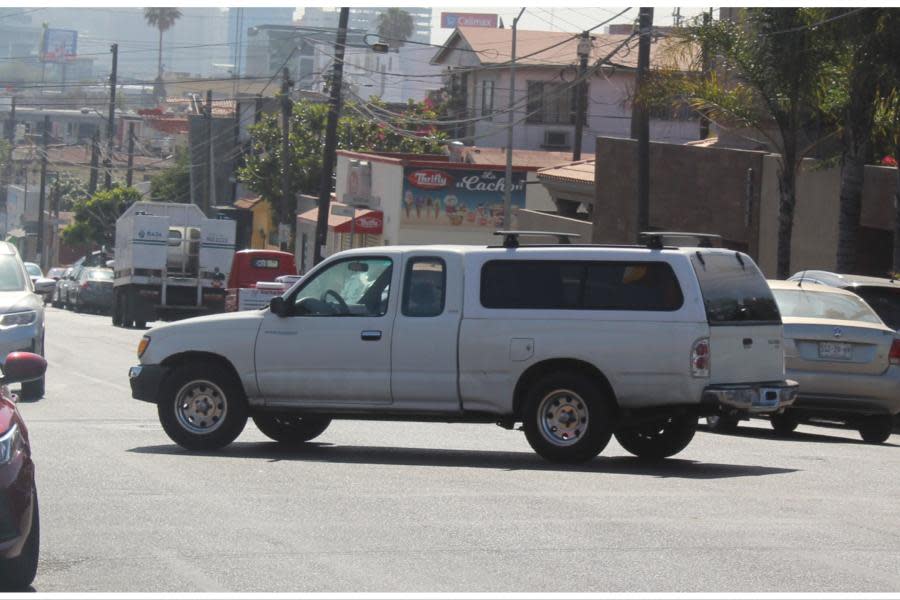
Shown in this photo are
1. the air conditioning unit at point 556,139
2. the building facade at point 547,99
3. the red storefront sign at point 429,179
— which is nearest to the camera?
the red storefront sign at point 429,179

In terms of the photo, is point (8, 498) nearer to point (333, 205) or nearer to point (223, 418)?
point (223, 418)

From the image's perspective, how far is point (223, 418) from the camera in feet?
42.3

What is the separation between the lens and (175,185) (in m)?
82.2

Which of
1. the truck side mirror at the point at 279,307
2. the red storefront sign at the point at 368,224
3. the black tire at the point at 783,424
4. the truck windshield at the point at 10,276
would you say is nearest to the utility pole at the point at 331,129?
the red storefront sign at the point at 368,224

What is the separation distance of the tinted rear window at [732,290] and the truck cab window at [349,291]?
267cm

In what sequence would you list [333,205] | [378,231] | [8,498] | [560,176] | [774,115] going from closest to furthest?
1. [8,498]
2. [774,115]
3. [560,176]
4. [378,231]
5. [333,205]

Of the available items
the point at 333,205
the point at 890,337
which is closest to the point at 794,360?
the point at 890,337

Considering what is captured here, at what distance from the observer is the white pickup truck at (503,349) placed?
39.5ft

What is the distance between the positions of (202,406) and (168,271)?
2737 centimetres

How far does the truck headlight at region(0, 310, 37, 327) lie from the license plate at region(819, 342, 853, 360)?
901 centimetres

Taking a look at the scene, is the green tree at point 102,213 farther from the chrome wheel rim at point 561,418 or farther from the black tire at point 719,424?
the chrome wheel rim at point 561,418

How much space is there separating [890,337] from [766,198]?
54.0ft

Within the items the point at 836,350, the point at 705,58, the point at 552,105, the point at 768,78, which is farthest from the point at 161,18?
the point at 836,350

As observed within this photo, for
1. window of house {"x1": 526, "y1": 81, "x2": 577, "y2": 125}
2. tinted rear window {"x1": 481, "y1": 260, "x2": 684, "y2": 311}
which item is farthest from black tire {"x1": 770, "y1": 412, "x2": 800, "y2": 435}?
window of house {"x1": 526, "y1": 81, "x2": 577, "y2": 125}
